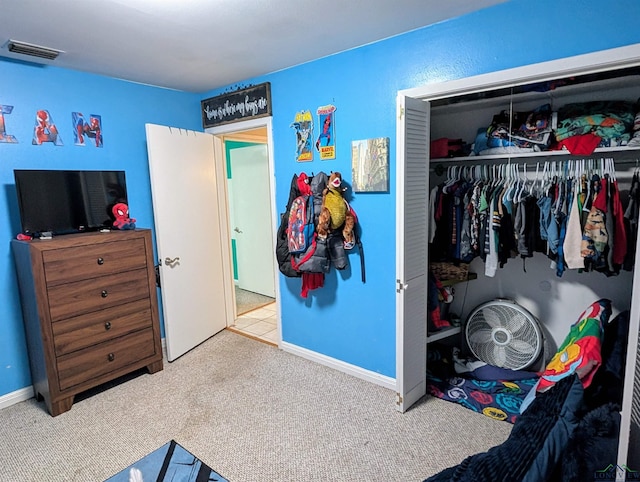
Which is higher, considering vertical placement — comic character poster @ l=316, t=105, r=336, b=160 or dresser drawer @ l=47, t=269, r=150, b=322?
comic character poster @ l=316, t=105, r=336, b=160

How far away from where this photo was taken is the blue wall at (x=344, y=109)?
1.81 metres

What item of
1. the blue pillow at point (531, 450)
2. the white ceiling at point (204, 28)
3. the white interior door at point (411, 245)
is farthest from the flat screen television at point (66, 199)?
the blue pillow at point (531, 450)

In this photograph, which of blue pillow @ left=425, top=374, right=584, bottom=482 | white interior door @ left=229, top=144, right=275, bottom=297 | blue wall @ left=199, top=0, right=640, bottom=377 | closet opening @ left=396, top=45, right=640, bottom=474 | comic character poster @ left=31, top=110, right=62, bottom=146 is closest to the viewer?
blue pillow @ left=425, top=374, right=584, bottom=482

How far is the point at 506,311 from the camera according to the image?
8.74ft

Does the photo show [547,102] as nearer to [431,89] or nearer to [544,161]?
[544,161]

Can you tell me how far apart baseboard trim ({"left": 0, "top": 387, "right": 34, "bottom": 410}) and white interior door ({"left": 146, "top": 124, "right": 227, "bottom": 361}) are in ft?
3.03

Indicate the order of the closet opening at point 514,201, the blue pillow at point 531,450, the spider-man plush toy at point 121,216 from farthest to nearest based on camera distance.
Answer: the spider-man plush toy at point 121,216 → the closet opening at point 514,201 → the blue pillow at point 531,450

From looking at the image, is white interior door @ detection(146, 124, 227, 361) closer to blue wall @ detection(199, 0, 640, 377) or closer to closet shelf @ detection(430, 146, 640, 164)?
blue wall @ detection(199, 0, 640, 377)

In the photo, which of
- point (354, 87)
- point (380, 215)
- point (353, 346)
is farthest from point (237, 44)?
point (353, 346)

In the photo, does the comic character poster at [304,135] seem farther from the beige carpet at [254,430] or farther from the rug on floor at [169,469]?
the rug on floor at [169,469]

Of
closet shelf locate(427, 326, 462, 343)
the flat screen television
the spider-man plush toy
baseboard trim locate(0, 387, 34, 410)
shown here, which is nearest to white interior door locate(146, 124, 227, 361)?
the spider-man plush toy

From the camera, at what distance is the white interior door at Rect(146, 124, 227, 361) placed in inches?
115

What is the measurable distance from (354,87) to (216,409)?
2299 millimetres

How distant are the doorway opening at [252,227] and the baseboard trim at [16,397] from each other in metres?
1.83
